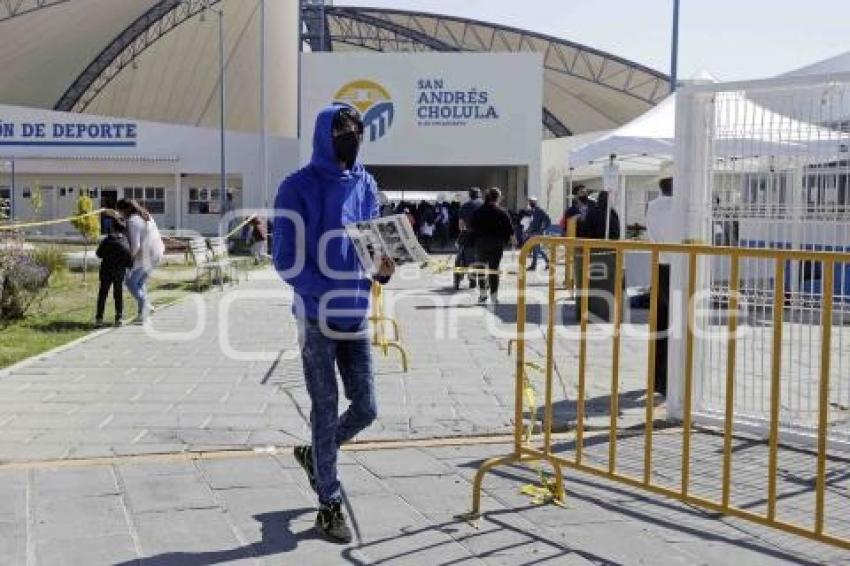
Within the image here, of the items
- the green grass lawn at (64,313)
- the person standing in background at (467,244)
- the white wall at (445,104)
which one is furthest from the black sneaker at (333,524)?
the white wall at (445,104)

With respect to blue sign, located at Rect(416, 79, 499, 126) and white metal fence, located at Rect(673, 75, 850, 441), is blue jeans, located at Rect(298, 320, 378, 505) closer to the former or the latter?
white metal fence, located at Rect(673, 75, 850, 441)

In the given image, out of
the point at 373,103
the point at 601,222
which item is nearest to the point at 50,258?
the point at 601,222

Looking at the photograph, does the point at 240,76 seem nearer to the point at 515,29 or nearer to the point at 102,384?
the point at 515,29

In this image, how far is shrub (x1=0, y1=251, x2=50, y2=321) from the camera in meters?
11.7

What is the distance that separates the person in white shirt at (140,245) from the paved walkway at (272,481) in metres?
2.64

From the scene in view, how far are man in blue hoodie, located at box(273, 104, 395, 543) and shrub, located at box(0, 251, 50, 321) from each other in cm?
859

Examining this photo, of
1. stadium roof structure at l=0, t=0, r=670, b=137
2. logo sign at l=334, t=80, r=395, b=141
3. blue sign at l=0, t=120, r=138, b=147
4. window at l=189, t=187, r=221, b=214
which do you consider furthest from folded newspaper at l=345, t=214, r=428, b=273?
stadium roof structure at l=0, t=0, r=670, b=137

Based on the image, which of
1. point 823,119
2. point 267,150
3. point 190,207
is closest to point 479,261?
point 823,119

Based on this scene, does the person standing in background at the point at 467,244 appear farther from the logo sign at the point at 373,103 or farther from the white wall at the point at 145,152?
the white wall at the point at 145,152

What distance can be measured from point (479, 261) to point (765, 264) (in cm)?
981

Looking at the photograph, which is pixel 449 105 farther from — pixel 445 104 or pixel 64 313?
pixel 64 313

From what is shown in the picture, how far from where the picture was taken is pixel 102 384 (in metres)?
7.94

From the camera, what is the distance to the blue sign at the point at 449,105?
3216 cm

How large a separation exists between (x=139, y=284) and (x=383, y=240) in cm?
862
